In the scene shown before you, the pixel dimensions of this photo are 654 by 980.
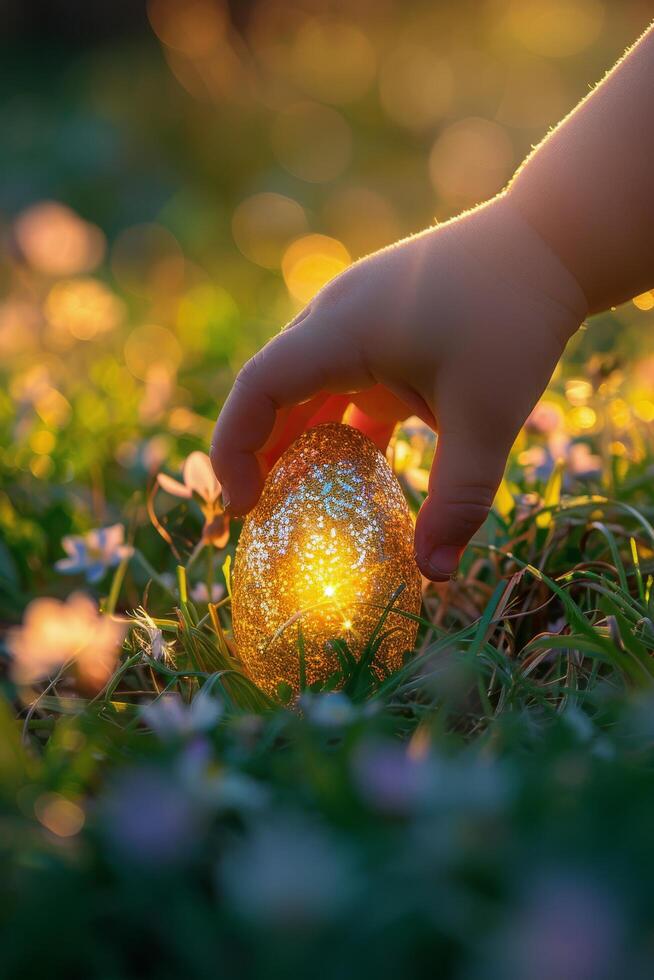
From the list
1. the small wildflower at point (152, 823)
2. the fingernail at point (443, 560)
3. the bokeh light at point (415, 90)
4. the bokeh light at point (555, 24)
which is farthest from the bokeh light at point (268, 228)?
the small wildflower at point (152, 823)

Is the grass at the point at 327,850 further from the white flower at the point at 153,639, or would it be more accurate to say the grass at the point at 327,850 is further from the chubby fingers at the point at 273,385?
the chubby fingers at the point at 273,385

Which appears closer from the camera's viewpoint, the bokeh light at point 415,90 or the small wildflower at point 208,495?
the small wildflower at point 208,495

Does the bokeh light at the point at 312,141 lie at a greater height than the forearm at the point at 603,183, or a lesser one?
lesser

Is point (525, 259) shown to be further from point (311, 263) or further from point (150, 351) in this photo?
point (311, 263)

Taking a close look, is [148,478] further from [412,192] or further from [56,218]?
[412,192]

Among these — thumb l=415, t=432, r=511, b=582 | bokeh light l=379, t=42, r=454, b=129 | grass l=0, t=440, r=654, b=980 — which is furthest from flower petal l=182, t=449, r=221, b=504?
bokeh light l=379, t=42, r=454, b=129

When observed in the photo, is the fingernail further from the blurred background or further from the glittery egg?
the blurred background

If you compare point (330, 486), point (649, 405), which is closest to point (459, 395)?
point (330, 486)

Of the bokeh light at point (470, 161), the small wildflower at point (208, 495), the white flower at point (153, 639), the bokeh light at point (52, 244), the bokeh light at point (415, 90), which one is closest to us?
the white flower at point (153, 639)

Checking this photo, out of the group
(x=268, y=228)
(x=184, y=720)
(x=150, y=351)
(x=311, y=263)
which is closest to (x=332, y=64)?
(x=268, y=228)
